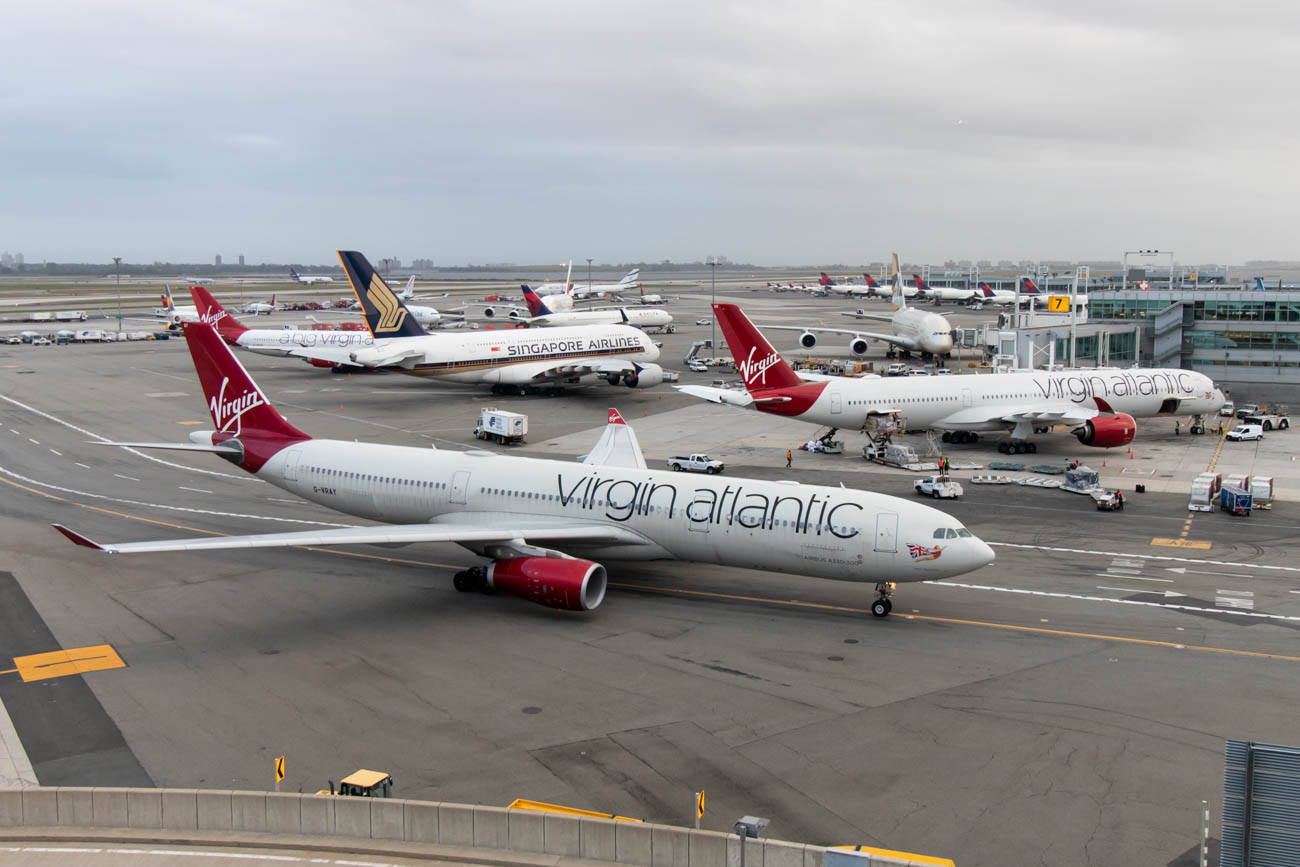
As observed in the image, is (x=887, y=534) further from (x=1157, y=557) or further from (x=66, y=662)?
(x=66, y=662)

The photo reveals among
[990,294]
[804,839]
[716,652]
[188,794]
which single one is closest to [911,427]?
[716,652]

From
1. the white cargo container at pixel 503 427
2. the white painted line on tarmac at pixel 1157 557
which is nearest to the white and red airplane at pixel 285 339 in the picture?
the white cargo container at pixel 503 427

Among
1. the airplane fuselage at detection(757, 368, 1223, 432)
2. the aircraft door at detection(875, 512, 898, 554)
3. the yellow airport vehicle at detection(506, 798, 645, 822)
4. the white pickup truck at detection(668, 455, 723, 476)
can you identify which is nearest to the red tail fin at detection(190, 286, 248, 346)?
the white pickup truck at detection(668, 455, 723, 476)

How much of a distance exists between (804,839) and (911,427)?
47351 mm

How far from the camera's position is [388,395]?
89.5 meters

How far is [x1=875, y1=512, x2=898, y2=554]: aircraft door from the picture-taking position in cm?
3247

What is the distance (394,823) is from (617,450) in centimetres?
2798

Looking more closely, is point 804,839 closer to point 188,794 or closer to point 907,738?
point 907,738

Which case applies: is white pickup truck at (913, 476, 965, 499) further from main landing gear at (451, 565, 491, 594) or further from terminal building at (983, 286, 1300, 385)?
terminal building at (983, 286, 1300, 385)

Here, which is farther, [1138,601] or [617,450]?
[617,450]

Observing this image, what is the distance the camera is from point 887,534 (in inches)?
1281

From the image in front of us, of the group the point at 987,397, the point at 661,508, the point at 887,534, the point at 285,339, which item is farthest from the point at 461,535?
the point at 285,339

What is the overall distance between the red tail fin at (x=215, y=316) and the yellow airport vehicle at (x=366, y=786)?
90680mm

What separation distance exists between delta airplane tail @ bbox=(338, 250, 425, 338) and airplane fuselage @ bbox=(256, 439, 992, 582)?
39.4 m
